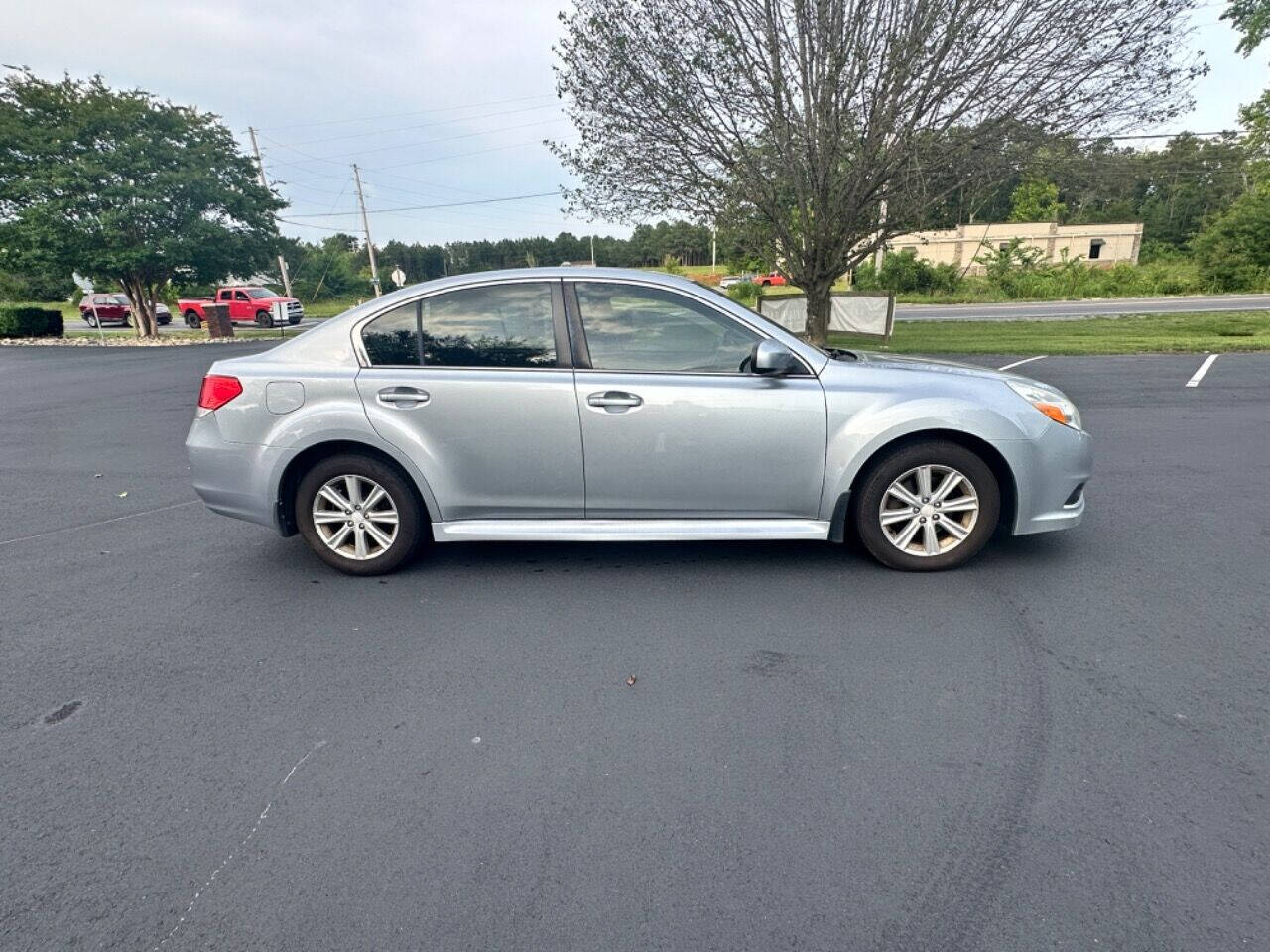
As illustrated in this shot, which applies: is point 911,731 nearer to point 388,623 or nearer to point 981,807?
point 981,807

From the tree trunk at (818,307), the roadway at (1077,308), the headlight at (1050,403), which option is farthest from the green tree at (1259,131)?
the headlight at (1050,403)

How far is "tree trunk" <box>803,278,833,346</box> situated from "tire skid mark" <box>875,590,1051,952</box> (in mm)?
13369

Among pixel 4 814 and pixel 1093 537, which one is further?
pixel 1093 537

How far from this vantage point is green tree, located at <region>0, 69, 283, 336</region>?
21.9m

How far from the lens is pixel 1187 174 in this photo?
62.6 meters

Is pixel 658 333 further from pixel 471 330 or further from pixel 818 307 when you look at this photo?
pixel 818 307

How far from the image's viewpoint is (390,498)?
4.02 meters

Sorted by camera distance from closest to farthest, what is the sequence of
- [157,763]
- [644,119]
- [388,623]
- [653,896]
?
[653,896] < [157,763] < [388,623] < [644,119]

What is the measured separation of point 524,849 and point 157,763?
145cm

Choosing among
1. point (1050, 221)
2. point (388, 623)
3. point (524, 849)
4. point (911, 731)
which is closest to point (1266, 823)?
point (911, 731)

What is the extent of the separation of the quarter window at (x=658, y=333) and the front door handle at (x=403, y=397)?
953mm

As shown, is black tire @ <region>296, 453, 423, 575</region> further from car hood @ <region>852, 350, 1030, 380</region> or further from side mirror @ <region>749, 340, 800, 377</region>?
car hood @ <region>852, 350, 1030, 380</region>

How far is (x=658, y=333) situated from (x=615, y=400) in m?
0.47

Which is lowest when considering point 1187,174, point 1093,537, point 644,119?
point 1093,537
